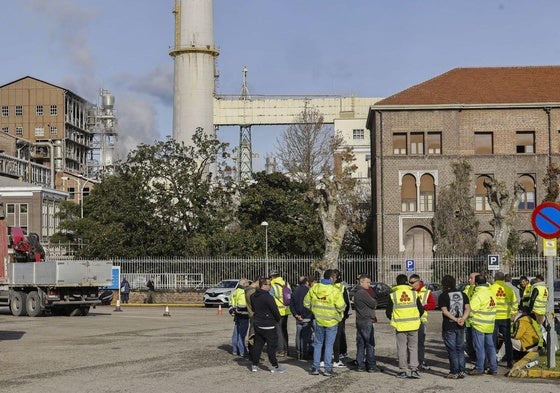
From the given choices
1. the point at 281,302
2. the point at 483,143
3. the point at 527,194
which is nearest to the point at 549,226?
the point at 281,302

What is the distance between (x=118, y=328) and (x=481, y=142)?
41647 millimetres

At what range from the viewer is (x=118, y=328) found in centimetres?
2859

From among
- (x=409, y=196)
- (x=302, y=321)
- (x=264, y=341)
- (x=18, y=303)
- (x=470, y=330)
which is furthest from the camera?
(x=409, y=196)

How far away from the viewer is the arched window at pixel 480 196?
64.7 meters

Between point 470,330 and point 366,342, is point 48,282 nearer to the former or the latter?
point 366,342

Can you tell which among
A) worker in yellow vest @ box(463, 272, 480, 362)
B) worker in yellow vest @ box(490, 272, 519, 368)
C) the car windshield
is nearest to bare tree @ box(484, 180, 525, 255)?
the car windshield

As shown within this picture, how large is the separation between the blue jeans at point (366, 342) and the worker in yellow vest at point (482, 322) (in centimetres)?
179

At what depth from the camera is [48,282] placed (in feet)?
115

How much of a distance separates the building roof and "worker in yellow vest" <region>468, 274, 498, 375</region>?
48385 mm

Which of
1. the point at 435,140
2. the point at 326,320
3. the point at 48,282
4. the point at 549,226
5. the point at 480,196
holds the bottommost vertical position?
the point at 48,282

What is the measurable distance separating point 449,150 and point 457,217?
5.38 metres

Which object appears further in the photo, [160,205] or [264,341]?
[160,205]

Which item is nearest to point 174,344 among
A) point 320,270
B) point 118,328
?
point 118,328

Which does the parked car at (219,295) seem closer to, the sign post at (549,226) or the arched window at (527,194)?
the arched window at (527,194)
